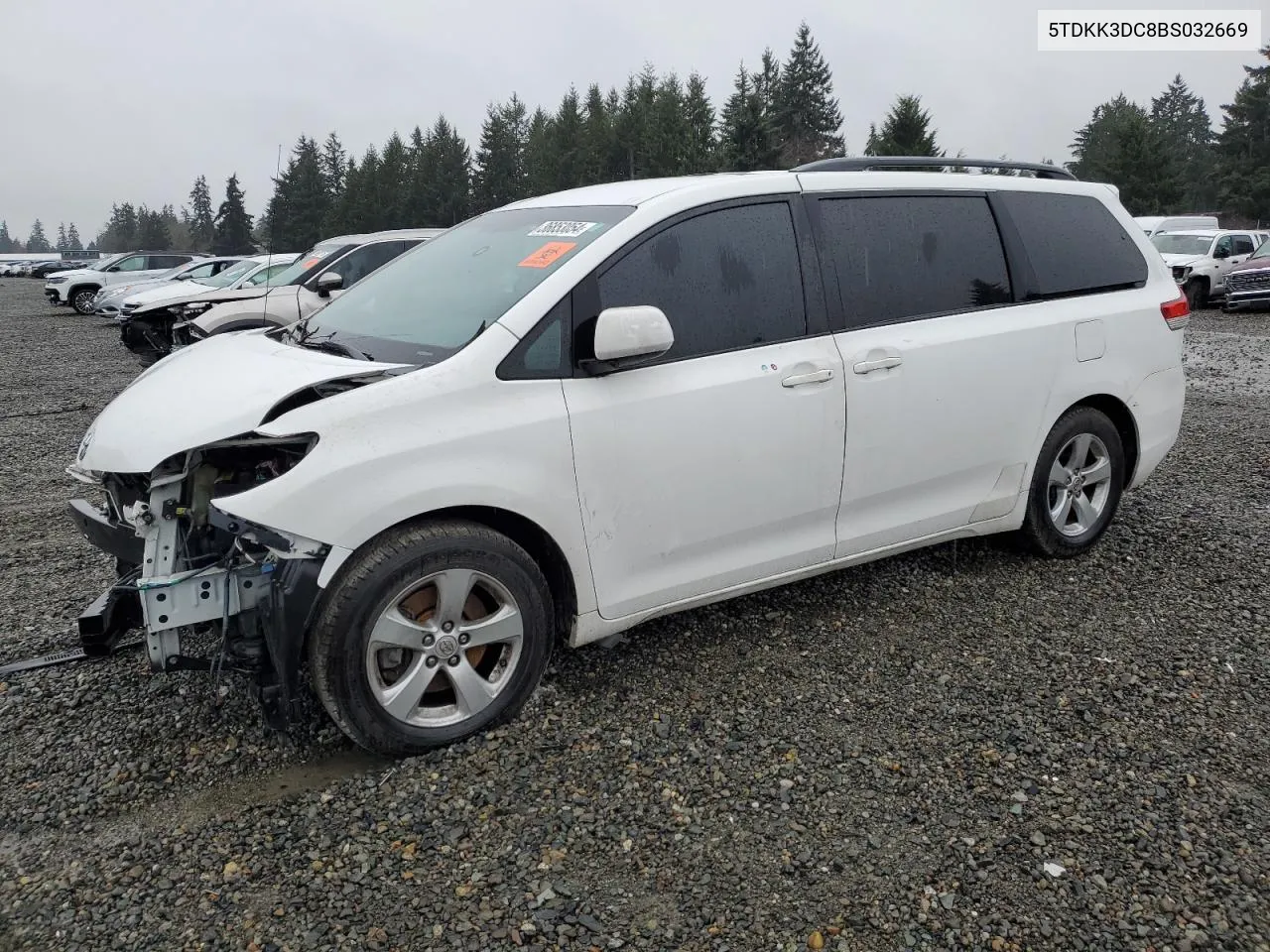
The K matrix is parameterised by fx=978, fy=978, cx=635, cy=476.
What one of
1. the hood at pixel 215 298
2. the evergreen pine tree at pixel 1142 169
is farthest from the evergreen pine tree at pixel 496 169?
the hood at pixel 215 298

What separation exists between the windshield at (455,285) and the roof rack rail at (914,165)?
105 centimetres

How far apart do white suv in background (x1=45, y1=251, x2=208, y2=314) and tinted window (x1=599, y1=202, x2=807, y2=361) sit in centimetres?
2613

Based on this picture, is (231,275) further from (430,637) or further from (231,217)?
(430,637)

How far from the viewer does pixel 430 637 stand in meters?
3.11

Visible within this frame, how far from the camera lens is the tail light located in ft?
15.8

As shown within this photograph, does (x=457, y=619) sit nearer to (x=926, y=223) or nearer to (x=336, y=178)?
(x=926, y=223)

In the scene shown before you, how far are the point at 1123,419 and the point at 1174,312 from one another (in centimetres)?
59

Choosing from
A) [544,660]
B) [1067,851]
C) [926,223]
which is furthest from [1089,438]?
[544,660]

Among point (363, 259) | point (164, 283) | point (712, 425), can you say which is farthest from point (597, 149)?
point (712, 425)

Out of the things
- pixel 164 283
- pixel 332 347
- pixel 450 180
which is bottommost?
pixel 332 347

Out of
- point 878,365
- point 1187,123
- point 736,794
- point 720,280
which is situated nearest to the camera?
point 736,794

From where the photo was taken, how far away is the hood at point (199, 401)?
2977mm

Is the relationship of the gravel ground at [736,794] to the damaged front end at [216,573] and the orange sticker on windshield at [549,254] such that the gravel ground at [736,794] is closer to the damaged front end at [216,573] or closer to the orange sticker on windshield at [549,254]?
the damaged front end at [216,573]

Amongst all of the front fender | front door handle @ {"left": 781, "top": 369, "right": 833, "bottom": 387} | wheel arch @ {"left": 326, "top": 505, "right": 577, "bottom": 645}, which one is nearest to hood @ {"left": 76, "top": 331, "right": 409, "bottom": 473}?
the front fender
